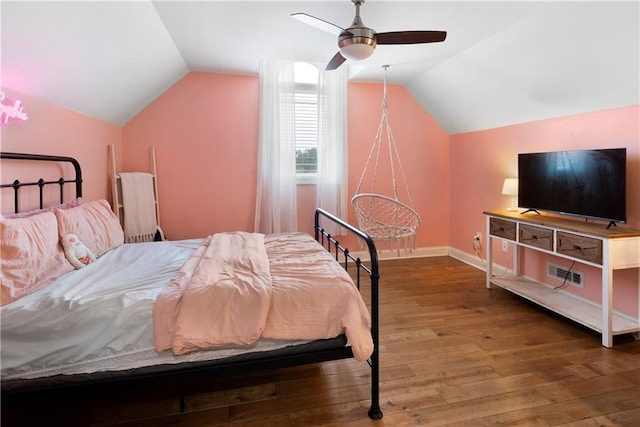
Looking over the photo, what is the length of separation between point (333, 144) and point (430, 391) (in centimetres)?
294

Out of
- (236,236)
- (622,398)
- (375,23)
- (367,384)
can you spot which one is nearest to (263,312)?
(367,384)

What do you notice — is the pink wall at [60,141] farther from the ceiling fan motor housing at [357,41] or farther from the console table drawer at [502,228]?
the console table drawer at [502,228]

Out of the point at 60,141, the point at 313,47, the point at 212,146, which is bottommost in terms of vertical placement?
the point at 60,141

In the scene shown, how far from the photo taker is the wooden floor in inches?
67.8

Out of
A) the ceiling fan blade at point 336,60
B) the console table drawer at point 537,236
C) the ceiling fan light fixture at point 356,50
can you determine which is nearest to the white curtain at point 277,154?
the ceiling fan blade at point 336,60

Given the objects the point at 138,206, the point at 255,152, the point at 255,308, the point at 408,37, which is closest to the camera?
the point at 255,308

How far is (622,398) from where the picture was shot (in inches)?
72.9

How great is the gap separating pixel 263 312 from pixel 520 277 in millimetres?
3012

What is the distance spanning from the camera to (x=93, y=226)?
2.47 meters

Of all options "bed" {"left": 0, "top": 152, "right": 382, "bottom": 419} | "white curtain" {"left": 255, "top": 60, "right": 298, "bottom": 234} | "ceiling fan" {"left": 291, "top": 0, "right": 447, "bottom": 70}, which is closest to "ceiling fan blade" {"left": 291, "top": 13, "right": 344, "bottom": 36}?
"ceiling fan" {"left": 291, "top": 0, "right": 447, "bottom": 70}

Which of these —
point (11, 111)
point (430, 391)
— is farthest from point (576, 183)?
point (11, 111)

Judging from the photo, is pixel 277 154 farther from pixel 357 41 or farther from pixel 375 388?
pixel 375 388

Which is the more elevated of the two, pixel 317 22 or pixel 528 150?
pixel 317 22

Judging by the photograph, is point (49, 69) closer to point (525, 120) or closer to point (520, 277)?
point (525, 120)
